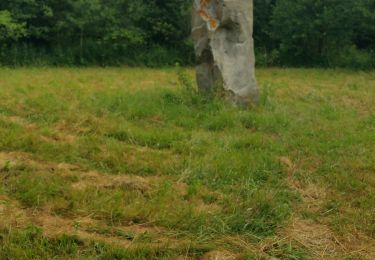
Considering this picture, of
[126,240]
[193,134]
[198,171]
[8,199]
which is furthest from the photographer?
[193,134]

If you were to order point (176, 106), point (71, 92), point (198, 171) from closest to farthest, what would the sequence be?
point (198, 171)
point (176, 106)
point (71, 92)

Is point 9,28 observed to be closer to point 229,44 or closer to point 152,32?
point 152,32

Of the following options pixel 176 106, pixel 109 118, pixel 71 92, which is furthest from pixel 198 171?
pixel 71 92

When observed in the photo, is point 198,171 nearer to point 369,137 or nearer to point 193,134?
point 193,134

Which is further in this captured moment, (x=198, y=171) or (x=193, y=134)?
(x=193, y=134)

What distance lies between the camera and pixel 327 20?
16438 mm

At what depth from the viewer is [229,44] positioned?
886 cm

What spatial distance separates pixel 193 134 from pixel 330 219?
8.81ft

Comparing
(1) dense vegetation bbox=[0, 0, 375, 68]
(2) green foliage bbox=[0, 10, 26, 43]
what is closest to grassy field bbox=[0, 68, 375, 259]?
(2) green foliage bbox=[0, 10, 26, 43]

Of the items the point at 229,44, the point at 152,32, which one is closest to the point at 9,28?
the point at 152,32

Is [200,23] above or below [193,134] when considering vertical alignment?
above

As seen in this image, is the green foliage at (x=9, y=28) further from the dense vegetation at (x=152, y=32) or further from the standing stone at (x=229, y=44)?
the standing stone at (x=229, y=44)

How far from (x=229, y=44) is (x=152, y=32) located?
9.62 meters

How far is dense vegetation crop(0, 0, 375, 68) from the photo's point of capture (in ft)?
53.4
